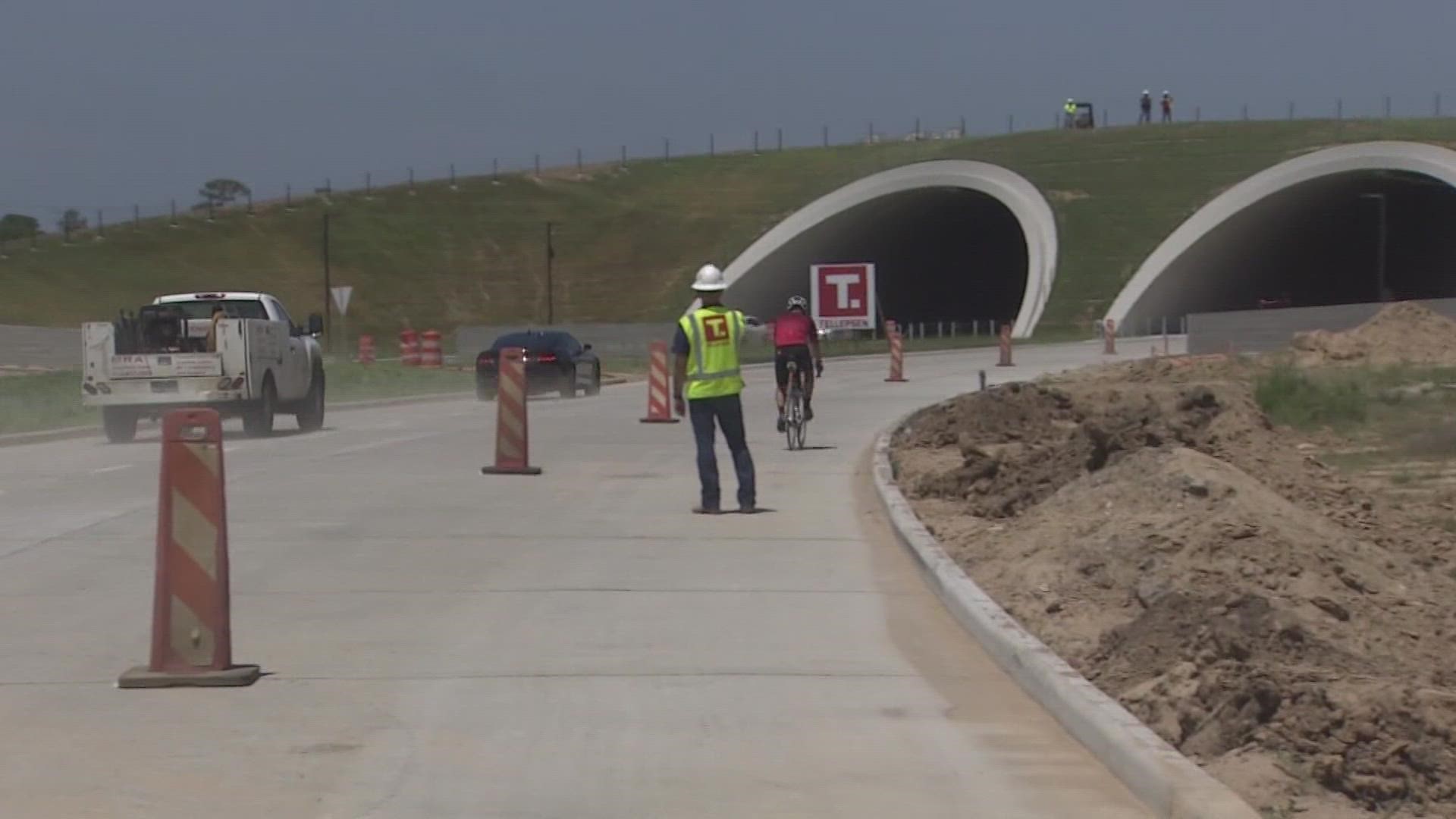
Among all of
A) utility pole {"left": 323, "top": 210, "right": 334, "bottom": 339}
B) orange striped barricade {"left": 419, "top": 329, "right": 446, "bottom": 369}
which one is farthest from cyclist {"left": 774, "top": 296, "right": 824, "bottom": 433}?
utility pole {"left": 323, "top": 210, "right": 334, "bottom": 339}

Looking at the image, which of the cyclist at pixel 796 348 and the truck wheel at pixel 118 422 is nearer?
the cyclist at pixel 796 348

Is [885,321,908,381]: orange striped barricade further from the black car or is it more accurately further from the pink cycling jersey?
the pink cycling jersey

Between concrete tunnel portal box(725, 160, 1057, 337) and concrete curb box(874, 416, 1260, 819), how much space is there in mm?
58634

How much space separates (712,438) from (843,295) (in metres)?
26.8

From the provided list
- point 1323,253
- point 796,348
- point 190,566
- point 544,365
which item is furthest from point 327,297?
point 190,566

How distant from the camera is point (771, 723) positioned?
27.3 feet

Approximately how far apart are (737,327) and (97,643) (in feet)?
23.3

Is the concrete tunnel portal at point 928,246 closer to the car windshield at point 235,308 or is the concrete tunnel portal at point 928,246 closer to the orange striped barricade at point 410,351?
the orange striped barricade at point 410,351

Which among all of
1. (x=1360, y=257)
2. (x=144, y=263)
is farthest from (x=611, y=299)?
(x=1360, y=257)

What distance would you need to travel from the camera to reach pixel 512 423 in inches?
807

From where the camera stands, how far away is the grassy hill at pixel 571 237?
251ft

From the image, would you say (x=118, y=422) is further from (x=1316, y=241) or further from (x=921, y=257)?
(x=921, y=257)

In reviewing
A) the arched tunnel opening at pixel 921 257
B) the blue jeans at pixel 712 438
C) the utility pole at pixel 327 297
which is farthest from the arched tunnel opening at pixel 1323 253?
the blue jeans at pixel 712 438

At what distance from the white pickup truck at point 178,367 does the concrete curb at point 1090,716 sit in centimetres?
1731
